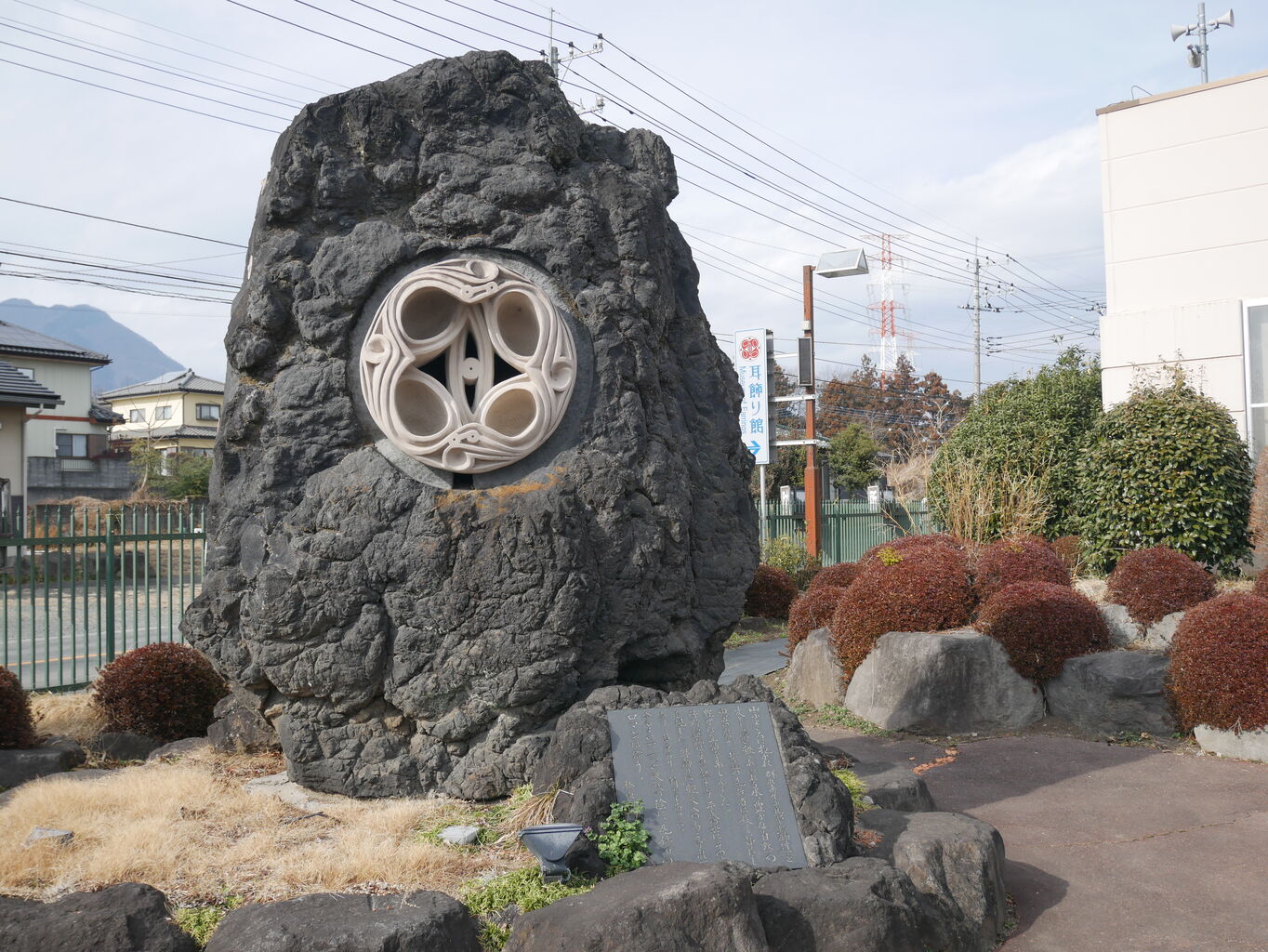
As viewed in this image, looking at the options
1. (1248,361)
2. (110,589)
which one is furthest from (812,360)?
(110,589)

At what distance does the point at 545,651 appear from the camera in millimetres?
4922

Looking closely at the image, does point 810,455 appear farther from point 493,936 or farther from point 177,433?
point 177,433

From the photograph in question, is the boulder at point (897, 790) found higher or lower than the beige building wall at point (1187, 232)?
lower

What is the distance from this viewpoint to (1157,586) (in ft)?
28.3

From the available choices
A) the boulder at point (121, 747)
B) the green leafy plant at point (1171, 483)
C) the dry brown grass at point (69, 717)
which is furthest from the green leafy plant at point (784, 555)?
the boulder at point (121, 747)

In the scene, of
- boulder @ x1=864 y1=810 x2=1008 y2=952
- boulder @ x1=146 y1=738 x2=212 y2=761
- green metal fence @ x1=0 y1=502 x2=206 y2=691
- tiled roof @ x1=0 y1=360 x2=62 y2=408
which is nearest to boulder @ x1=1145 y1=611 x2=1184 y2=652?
boulder @ x1=864 y1=810 x2=1008 y2=952

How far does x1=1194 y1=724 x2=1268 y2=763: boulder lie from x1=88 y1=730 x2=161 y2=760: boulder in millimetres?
7239

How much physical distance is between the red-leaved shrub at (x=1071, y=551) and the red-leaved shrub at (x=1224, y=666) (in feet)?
14.5

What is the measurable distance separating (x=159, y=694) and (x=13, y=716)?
847 mm

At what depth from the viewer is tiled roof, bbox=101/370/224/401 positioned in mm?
40344

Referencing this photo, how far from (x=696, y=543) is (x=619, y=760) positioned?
5.93 ft

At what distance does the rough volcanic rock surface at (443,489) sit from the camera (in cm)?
495

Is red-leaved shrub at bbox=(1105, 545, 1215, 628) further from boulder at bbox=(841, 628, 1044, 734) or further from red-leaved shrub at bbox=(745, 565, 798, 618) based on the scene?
red-leaved shrub at bbox=(745, 565, 798, 618)

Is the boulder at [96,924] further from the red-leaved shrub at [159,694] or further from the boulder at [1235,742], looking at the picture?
the boulder at [1235,742]
